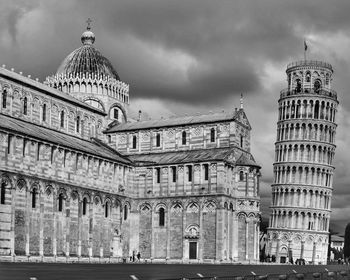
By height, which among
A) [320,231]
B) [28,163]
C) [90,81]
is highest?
[90,81]

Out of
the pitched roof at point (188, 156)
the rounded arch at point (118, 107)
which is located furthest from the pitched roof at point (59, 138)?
the rounded arch at point (118, 107)

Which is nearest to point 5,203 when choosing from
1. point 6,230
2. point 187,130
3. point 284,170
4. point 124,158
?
point 6,230

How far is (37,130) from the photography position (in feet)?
234

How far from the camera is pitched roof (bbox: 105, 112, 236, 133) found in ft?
266

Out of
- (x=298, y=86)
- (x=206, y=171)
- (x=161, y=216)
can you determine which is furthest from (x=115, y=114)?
(x=298, y=86)

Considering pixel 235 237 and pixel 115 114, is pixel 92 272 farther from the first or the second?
pixel 115 114

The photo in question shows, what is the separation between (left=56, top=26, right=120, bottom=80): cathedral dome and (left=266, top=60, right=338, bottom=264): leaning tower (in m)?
27.1

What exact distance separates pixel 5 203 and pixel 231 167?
25701mm

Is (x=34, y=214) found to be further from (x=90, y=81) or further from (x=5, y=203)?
(x=90, y=81)

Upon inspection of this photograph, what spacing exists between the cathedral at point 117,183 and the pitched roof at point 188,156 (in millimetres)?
130

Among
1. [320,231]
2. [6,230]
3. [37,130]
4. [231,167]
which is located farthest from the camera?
[320,231]

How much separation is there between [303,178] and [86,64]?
34.1m

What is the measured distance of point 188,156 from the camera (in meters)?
79.1

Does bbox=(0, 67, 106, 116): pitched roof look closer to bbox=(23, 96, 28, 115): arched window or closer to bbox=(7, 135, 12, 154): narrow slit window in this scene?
bbox=(23, 96, 28, 115): arched window
